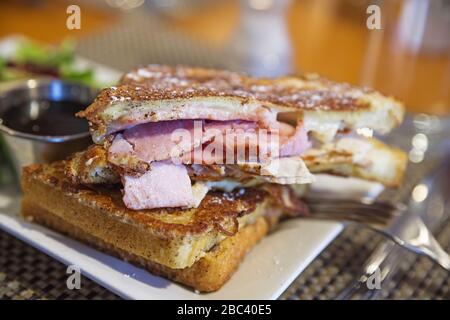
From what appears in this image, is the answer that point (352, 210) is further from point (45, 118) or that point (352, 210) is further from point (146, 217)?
point (45, 118)

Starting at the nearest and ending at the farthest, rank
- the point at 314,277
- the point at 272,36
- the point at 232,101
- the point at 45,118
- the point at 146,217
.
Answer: the point at 146,217 → the point at 232,101 → the point at 314,277 → the point at 45,118 → the point at 272,36

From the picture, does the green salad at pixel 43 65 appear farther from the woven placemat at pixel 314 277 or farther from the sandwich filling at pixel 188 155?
the sandwich filling at pixel 188 155

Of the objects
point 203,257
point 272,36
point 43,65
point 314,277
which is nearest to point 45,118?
point 43,65

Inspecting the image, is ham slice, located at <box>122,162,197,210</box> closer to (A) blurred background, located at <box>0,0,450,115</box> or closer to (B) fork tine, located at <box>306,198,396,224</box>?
(B) fork tine, located at <box>306,198,396,224</box>

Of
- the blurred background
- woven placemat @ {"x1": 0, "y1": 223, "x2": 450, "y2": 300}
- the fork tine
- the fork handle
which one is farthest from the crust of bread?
the blurred background

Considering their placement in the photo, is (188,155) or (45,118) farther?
(45,118)

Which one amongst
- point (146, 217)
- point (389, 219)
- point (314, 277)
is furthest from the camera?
point (389, 219)

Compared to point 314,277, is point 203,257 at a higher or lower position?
higher
